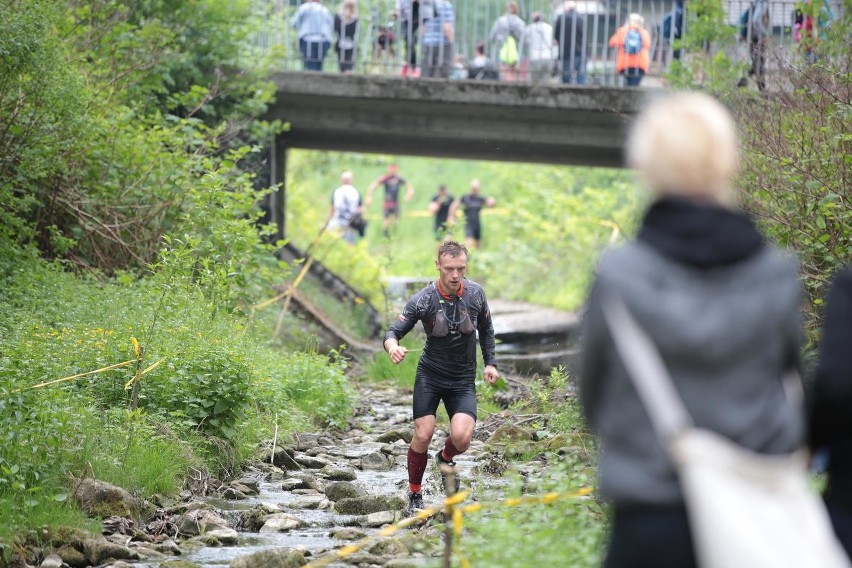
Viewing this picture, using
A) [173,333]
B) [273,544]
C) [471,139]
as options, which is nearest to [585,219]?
[471,139]

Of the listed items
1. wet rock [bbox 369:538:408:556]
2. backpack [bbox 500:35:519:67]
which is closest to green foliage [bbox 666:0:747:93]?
backpack [bbox 500:35:519:67]

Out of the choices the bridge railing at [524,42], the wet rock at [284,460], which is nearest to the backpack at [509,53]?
the bridge railing at [524,42]

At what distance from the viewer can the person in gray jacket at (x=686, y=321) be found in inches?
122

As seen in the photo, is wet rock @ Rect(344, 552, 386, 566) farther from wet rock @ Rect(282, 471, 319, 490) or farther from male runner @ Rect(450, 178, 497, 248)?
male runner @ Rect(450, 178, 497, 248)

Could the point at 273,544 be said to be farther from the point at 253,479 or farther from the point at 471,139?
the point at 471,139

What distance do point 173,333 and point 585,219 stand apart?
1030 inches

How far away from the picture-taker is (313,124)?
22.2 m

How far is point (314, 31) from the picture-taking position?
72.7 feet

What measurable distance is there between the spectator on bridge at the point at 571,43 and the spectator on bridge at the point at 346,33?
3691 millimetres

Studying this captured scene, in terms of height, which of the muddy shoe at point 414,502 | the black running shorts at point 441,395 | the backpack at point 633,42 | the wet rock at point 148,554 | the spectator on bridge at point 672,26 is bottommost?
the muddy shoe at point 414,502

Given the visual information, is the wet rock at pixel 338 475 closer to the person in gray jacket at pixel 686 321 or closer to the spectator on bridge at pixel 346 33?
the person in gray jacket at pixel 686 321

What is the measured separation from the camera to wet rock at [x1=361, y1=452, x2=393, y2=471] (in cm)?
1128

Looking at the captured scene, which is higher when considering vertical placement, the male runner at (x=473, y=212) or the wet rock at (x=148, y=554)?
the wet rock at (x=148, y=554)

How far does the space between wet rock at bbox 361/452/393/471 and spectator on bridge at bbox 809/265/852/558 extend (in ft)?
25.9
